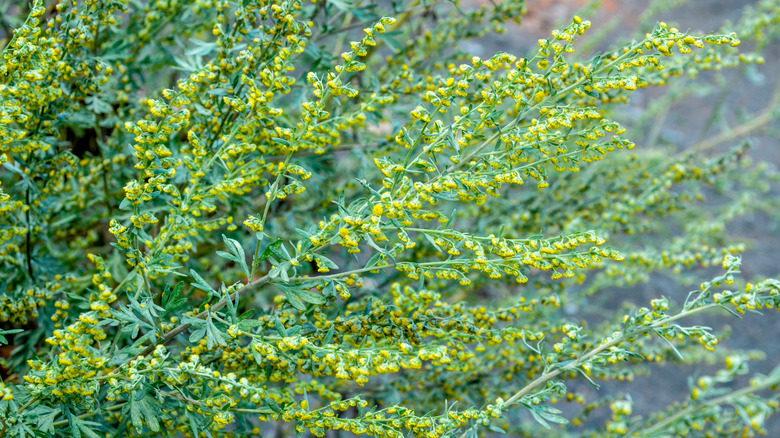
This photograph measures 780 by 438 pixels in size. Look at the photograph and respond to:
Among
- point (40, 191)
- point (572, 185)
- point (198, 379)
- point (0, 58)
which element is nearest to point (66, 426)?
point (198, 379)

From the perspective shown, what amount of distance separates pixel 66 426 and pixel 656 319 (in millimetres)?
997

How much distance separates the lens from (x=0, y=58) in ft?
3.65

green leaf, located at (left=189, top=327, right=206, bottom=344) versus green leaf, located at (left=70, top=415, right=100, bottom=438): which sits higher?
green leaf, located at (left=189, top=327, right=206, bottom=344)

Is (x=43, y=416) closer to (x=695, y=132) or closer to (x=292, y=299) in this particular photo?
(x=292, y=299)

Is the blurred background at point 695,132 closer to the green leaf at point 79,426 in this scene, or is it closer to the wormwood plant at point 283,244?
the wormwood plant at point 283,244

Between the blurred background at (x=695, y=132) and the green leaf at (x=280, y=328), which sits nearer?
the green leaf at (x=280, y=328)

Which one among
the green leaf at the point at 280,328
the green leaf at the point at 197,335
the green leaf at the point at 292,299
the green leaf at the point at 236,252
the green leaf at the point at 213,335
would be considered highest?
the green leaf at the point at 236,252

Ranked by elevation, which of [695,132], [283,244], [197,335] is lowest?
[197,335]

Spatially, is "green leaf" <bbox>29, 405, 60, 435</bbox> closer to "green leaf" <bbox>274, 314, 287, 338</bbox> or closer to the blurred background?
"green leaf" <bbox>274, 314, 287, 338</bbox>

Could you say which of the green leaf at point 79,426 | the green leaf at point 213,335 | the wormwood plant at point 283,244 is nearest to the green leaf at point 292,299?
the wormwood plant at point 283,244

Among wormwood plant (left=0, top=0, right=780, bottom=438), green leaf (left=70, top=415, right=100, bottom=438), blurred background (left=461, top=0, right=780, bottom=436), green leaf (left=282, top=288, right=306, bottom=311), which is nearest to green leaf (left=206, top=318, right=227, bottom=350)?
wormwood plant (left=0, top=0, right=780, bottom=438)

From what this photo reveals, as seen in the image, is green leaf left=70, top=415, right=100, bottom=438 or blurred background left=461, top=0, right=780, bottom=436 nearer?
green leaf left=70, top=415, right=100, bottom=438

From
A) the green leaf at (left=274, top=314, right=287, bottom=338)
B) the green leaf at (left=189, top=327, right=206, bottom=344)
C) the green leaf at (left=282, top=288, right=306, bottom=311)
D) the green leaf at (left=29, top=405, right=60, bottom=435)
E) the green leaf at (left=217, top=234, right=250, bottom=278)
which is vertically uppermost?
the green leaf at (left=217, top=234, right=250, bottom=278)

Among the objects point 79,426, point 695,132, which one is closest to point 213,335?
point 79,426
